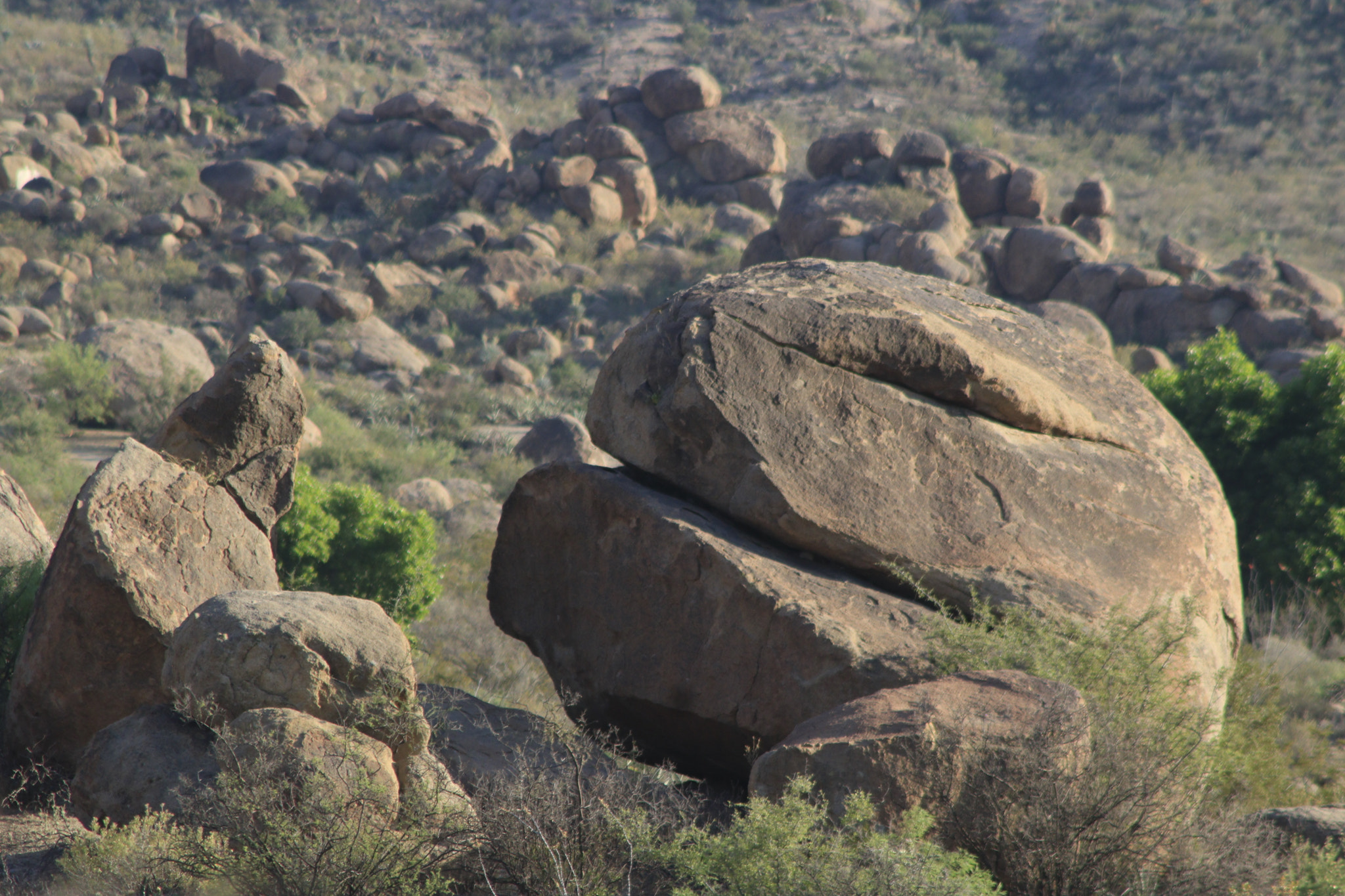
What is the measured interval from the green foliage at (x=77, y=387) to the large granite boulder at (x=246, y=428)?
12.9 m

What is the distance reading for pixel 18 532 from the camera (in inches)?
286

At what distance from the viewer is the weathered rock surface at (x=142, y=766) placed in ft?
15.8

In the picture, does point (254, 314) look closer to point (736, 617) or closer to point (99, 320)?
point (99, 320)

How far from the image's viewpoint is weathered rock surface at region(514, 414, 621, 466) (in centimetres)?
1988

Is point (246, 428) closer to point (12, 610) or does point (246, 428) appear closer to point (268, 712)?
point (12, 610)

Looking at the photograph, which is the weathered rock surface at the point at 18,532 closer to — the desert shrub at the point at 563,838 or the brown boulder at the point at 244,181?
the desert shrub at the point at 563,838

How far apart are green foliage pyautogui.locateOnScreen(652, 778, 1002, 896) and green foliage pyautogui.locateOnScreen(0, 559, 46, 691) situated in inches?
198

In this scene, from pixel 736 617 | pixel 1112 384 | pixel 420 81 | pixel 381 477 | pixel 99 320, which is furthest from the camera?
pixel 420 81

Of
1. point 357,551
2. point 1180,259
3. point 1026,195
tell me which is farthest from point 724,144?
point 357,551

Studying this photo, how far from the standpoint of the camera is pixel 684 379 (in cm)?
626

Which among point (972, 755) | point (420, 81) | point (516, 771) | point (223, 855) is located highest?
point (972, 755)

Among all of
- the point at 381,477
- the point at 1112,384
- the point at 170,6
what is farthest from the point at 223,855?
the point at 170,6

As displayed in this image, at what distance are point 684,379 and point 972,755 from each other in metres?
2.92

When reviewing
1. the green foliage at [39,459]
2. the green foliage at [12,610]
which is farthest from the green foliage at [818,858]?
the green foliage at [39,459]
